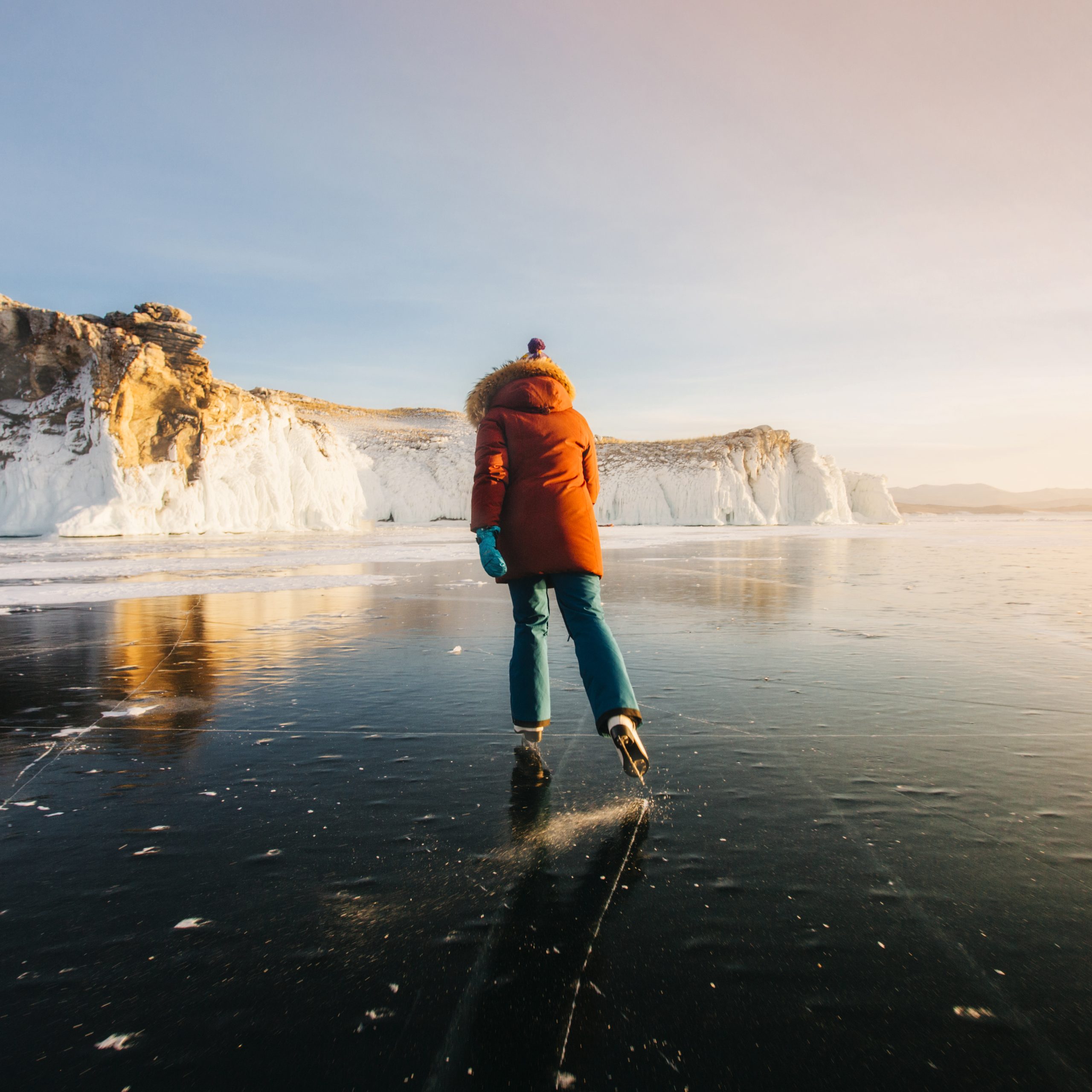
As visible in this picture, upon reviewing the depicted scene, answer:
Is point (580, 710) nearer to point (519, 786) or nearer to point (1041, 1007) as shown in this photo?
point (519, 786)

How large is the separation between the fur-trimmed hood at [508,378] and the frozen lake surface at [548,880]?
154 cm

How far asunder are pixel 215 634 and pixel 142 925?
15.0 ft

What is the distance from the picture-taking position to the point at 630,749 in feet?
8.07

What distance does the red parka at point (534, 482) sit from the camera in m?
2.84

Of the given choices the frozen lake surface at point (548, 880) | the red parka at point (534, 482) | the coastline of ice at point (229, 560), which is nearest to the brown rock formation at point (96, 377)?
the coastline of ice at point (229, 560)

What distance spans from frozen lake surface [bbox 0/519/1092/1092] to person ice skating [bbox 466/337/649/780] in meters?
0.41

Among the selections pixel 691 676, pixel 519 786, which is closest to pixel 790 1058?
pixel 519 786

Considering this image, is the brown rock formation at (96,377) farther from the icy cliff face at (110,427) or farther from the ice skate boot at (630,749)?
the ice skate boot at (630,749)

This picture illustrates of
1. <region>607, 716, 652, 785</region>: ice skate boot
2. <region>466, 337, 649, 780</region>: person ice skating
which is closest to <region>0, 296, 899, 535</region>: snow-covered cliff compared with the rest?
<region>466, 337, 649, 780</region>: person ice skating

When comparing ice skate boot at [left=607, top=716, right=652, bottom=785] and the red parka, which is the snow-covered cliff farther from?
ice skate boot at [left=607, top=716, right=652, bottom=785]

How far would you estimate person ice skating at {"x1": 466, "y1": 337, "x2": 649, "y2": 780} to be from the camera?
2.82 m

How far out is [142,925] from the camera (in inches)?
62.1

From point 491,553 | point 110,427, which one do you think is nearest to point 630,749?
point 491,553

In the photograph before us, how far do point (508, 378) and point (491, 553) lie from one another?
35.0 inches
